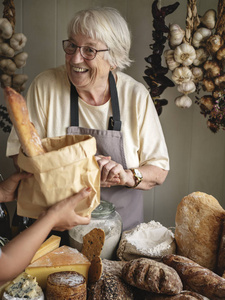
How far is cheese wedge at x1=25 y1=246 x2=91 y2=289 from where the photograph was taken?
1.04 metres

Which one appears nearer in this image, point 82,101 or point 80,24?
point 80,24

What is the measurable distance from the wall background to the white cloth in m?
0.51

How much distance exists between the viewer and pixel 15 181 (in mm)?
959

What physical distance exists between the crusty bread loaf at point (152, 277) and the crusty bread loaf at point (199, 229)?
0.58 ft

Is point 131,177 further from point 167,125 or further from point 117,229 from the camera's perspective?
point 167,125

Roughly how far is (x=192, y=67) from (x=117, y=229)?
106cm

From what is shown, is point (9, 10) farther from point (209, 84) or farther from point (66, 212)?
point (66, 212)

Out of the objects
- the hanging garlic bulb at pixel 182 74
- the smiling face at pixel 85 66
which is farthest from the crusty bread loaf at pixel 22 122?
the hanging garlic bulb at pixel 182 74

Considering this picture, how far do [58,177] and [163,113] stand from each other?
155 centimetres

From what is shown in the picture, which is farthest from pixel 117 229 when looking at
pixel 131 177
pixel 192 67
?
pixel 192 67

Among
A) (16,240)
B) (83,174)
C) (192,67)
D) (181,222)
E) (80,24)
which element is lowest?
(181,222)

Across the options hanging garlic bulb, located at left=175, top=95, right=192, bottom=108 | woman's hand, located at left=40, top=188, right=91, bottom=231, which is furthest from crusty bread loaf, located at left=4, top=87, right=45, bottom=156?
hanging garlic bulb, located at left=175, top=95, right=192, bottom=108

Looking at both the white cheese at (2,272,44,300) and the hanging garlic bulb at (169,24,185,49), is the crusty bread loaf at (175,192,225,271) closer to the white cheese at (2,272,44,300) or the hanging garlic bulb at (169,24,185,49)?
the white cheese at (2,272,44,300)

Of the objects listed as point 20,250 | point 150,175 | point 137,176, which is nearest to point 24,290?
point 20,250
